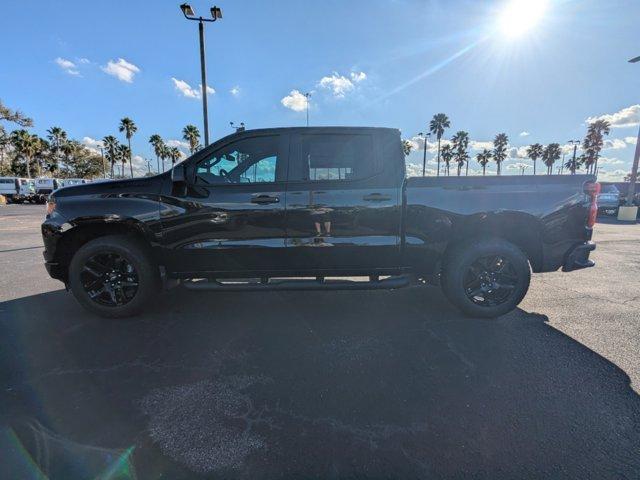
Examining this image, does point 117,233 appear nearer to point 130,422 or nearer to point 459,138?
point 130,422

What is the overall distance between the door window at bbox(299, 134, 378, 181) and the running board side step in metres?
1.09

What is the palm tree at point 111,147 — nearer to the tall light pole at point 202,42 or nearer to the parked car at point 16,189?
the parked car at point 16,189

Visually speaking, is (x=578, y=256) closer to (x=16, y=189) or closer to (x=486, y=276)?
(x=486, y=276)

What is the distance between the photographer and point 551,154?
72.9m

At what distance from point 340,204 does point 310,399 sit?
1.91m

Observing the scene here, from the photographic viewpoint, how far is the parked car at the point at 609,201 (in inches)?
717

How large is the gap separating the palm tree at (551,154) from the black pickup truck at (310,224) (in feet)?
269

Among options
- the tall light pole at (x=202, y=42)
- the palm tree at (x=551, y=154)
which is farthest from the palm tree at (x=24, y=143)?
the palm tree at (x=551, y=154)

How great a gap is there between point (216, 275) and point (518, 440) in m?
3.00

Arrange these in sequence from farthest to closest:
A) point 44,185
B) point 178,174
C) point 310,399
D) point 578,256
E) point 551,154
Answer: point 551,154
point 44,185
point 578,256
point 178,174
point 310,399

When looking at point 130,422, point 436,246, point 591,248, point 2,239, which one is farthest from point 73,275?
point 2,239

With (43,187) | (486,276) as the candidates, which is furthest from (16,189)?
(486,276)

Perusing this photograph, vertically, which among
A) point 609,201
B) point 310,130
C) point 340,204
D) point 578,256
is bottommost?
point 578,256

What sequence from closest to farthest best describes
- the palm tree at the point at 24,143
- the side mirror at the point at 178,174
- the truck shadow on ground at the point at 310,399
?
1. the truck shadow on ground at the point at 310,399
2. the side mirror at the point at 178,174
3. the palm tree at the point at 24,143
